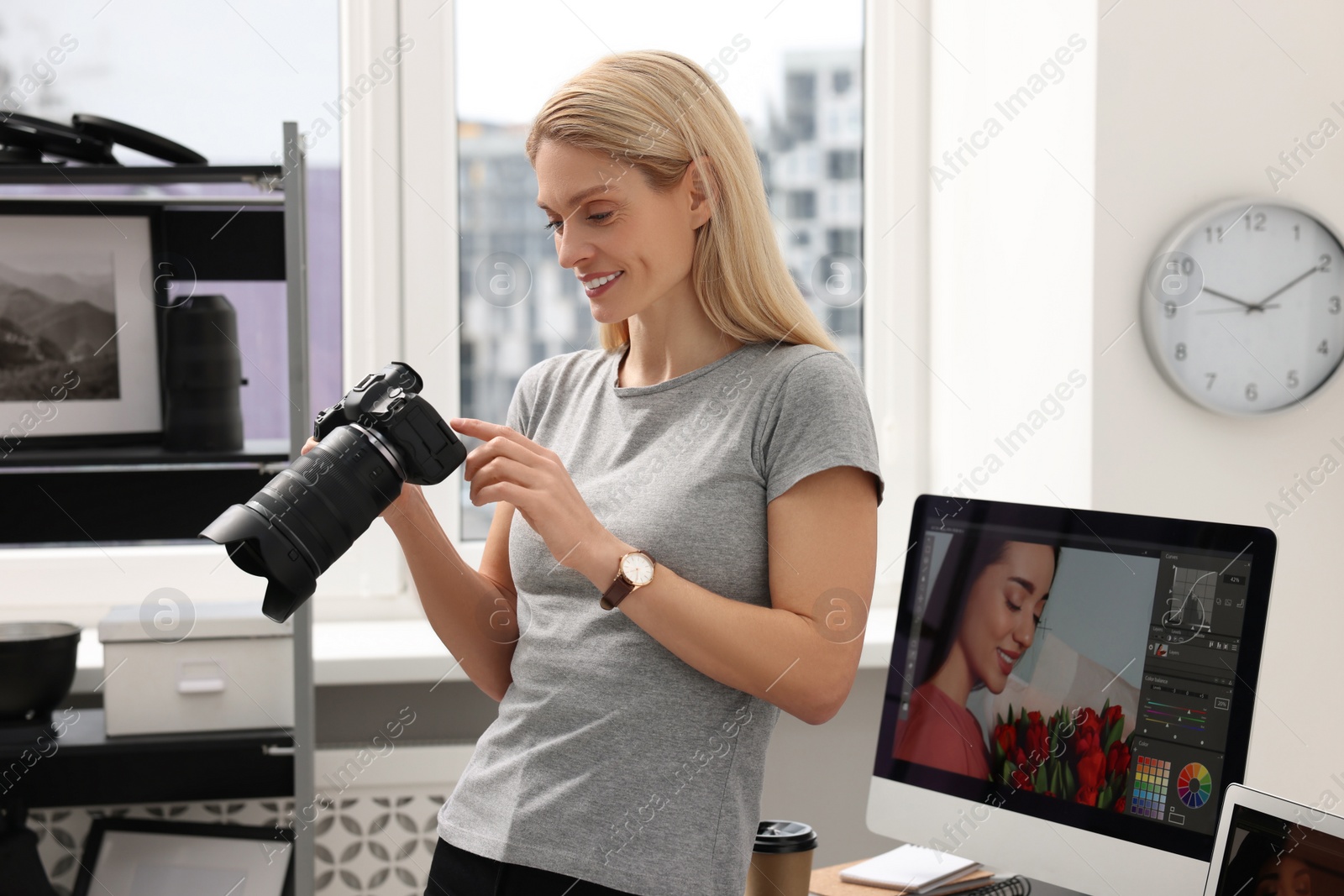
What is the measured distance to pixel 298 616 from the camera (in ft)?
4.95

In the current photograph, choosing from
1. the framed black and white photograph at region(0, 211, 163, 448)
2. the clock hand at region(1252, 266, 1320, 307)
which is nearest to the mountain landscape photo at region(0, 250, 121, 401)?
the framed black and white photograph at region(0, 211, 163, 448)

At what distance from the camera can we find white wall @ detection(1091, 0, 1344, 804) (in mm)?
1609

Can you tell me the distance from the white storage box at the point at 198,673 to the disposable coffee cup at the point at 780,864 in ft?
2.66

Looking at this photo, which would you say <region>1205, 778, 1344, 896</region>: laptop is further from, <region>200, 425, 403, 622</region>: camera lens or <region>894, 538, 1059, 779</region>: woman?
<region>200, 425, 403, 622</region>: camera lens

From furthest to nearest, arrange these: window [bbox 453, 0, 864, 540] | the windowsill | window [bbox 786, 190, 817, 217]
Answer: window [bbox 786, 190, 817, 217] < window [bbox 453, 0, 864, 540] < the windowsill

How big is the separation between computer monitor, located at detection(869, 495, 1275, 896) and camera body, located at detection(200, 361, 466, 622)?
1.64 ft

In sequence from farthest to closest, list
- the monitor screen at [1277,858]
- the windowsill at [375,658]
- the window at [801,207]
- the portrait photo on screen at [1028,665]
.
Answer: the window at [801,207], the windowsill at [375,658], the portrait photo on screen at [1028,665], the monitor screen at [1277,858]

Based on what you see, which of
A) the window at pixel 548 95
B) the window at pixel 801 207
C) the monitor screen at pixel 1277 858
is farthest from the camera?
the window at pixel 801 207

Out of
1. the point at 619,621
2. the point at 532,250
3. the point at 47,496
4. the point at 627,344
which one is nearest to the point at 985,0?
the point at 532,250

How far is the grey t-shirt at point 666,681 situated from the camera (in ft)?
2.96

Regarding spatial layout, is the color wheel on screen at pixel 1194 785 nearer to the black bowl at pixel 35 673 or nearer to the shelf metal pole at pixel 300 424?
the shelf metal pole at pixel 300 424

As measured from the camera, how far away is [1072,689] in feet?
3.19

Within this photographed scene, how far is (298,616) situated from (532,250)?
853mm

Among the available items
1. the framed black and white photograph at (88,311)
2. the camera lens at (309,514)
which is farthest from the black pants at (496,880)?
the framed black and white photograph at (88,311)
